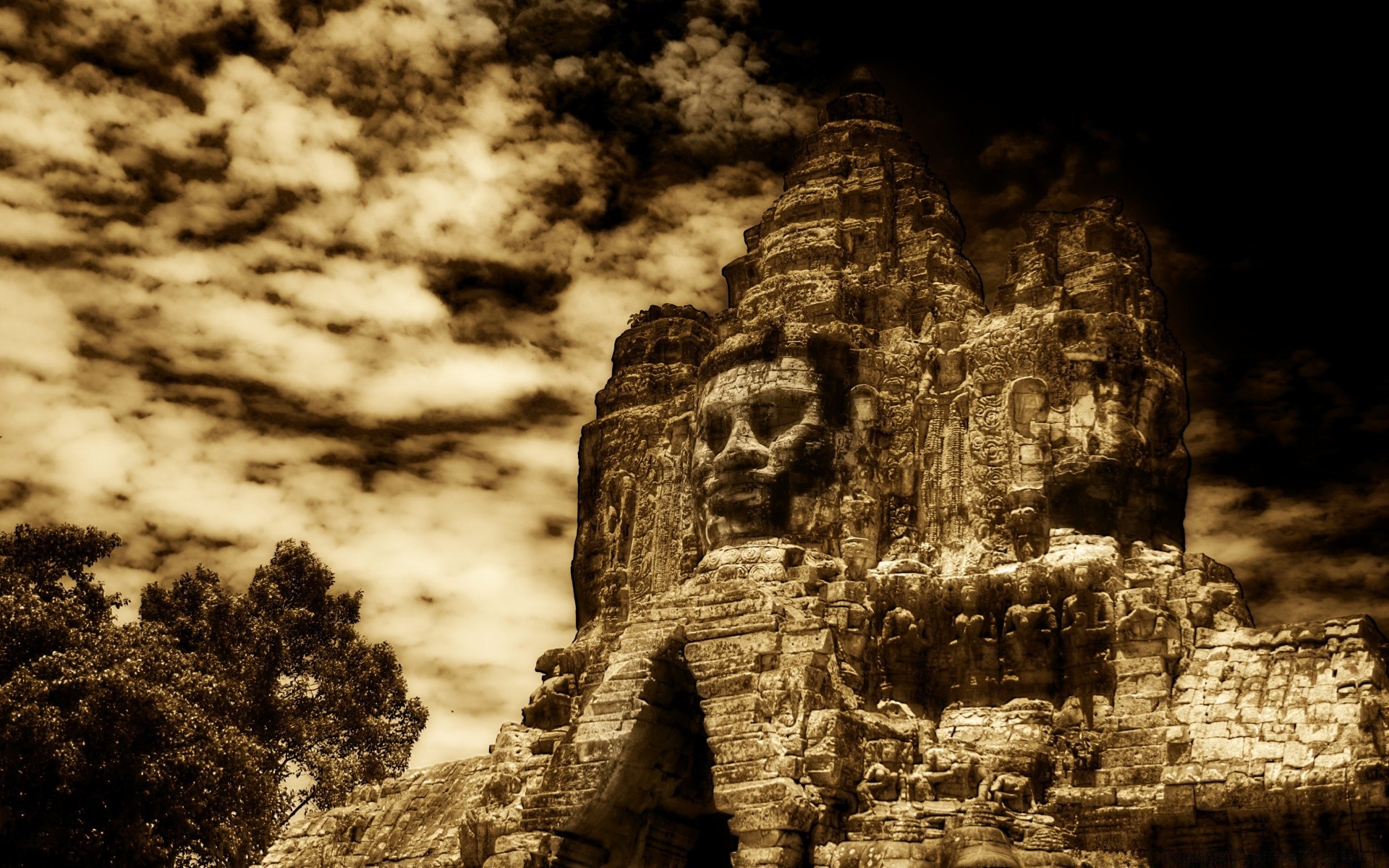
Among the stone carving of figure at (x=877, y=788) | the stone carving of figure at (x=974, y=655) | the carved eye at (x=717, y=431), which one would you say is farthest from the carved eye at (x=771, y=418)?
the stone carving of figure at (x=877, y=788)

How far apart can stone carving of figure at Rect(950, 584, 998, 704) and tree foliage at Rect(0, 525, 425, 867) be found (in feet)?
52.7

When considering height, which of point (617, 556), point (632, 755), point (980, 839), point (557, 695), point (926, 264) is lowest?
point (980, 839)

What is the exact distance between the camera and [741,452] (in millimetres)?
26594

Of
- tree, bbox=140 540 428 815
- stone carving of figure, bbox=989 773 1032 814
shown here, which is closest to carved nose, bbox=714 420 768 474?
stone carving of figure, bbox=989 773 1032 814

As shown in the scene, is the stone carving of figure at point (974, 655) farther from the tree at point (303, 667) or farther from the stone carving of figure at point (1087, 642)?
the tree at point (303, 667)

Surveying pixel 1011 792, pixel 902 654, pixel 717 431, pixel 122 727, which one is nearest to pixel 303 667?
pixel 122 727

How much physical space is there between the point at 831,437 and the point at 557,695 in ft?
22.4

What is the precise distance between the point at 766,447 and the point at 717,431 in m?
1.07

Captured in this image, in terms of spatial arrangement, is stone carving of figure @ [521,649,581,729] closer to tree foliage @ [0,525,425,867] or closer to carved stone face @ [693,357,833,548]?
carved stone face @ [693,357,833,548]

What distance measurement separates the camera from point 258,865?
30469mm

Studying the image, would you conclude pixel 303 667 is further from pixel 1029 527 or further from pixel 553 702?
pixel 1029 527

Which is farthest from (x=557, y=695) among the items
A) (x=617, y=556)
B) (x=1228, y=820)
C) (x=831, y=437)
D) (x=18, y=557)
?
(x=18, y=557)

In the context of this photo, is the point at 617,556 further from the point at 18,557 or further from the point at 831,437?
the point at 18,557

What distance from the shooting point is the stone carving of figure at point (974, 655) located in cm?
2417
